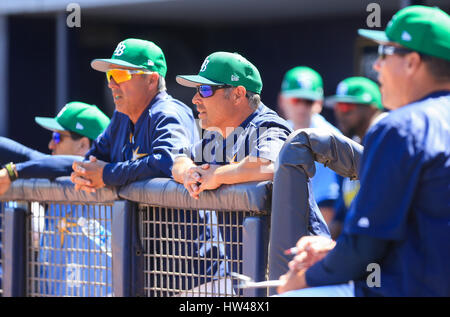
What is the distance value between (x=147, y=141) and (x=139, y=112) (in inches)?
9.6

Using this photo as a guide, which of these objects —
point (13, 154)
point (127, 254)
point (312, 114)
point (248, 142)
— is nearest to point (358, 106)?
point (312, 114)

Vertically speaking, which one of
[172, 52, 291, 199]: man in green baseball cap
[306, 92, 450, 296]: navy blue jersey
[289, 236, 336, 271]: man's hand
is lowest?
[289, 236, 336, 271]: man's hand

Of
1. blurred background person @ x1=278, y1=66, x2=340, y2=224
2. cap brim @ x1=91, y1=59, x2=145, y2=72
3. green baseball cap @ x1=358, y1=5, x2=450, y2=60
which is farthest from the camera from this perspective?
blurred background person @ x1=278, y1=66, x2=340, y2=224

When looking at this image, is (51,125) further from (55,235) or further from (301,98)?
(301,98)

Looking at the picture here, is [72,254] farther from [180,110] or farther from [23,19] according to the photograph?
[23,19]

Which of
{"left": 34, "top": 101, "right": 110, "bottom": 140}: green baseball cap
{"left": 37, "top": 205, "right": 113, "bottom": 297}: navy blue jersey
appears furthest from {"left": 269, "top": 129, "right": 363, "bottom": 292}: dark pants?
{"left": 34, "top": 101, "right": 110, "bottom": 140}: green baseball cap

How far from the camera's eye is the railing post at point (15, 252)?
3770 mm

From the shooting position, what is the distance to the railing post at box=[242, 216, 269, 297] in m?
2.90

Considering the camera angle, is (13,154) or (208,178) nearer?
(208,178)

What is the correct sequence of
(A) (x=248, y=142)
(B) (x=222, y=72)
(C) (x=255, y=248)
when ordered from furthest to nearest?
(B) (x=222, y=72), (A) (x=248, y=142), (C) (x=255, y=248)

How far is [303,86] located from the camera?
7113mm

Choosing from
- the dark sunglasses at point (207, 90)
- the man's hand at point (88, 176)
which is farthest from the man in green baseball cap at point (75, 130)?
the dark sunglasses at point (207, 90)

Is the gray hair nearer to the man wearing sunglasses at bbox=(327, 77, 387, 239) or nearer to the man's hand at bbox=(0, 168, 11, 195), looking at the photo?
the man's hand at bbox=(0, 168, 11, 195)
